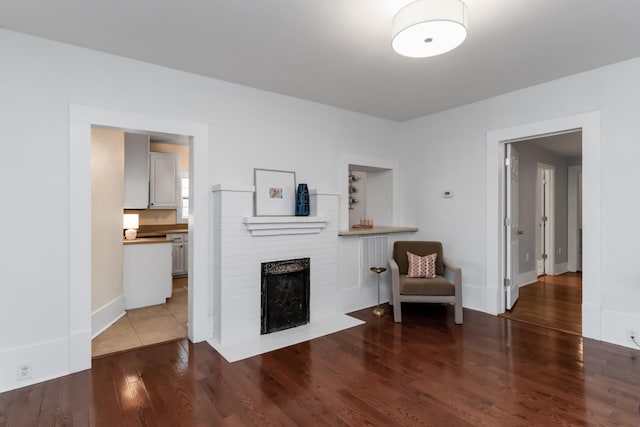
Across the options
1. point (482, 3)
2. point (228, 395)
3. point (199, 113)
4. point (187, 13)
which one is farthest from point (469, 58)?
point (228, 395)

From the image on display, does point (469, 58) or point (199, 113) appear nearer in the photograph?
point (469, 58)

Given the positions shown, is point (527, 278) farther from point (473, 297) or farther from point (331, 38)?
point (331, 38)

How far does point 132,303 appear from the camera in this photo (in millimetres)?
4191

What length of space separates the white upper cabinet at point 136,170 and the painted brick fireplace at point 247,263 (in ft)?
8.29

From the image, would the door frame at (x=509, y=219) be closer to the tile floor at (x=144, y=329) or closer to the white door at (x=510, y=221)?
the white door at (x=510, y=221)

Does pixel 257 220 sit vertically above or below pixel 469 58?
below

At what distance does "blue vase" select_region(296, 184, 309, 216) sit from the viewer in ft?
12.0

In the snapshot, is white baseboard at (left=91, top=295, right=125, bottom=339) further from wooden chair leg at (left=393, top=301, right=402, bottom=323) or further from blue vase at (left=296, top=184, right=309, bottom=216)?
wooden chair leg at (left=393, top=301, right=402, bottom=323)

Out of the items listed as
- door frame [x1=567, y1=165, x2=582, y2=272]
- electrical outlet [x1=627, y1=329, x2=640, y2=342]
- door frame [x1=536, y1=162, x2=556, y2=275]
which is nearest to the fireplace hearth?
electrical outlet [x1=627, y1=329, x2=640, y2=342]

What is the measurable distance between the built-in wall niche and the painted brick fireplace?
1.55m

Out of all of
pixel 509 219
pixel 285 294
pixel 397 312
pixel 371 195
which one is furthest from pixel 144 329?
pixel 509 219

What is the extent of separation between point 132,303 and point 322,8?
400 cm

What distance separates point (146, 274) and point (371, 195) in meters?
3.39

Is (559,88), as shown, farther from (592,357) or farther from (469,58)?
(592,357)
